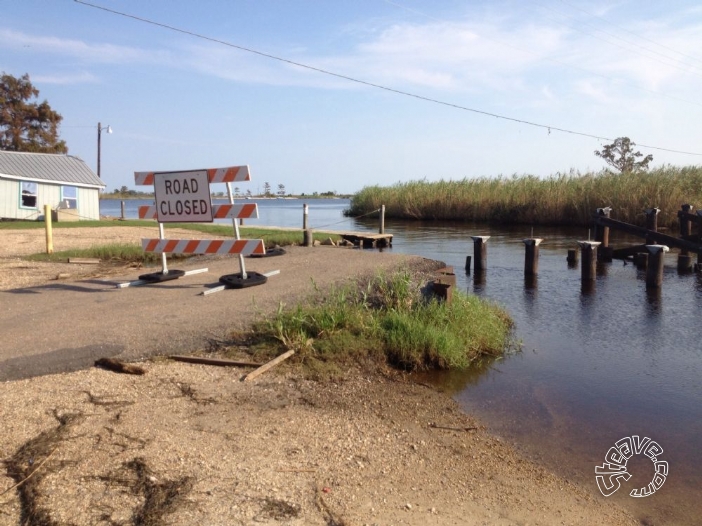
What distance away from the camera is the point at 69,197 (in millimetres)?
31641

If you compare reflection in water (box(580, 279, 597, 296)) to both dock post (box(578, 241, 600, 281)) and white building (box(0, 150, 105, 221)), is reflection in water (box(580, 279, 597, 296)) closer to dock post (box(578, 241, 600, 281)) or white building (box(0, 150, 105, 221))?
dock post (box(578, 241, 600, 281))

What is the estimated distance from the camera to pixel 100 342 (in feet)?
21.7

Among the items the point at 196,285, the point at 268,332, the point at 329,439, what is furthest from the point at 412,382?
the point at 196,285

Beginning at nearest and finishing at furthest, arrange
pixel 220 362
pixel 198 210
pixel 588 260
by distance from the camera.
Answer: pixel 220 362
pixel 198 210
pixel 588 260

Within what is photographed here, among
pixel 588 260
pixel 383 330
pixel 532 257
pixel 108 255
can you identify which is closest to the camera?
pixel 383 330

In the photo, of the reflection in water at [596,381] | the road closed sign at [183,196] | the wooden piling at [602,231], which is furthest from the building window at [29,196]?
the wooden piling at [602,231]

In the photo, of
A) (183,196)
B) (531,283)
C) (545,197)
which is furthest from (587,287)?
(545,197)

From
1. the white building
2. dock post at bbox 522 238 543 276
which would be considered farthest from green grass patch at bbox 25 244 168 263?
the white building

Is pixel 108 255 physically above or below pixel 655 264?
above

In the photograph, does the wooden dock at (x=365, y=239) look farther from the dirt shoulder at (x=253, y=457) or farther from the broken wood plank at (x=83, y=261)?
the dirt shoulder at (x=253, y=457)

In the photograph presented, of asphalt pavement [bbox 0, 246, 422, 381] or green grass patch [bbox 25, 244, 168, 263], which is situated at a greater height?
green grass patch [bbox 25, 244, 168, 263]

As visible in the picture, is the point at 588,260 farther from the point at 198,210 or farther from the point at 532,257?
the point at 198,210

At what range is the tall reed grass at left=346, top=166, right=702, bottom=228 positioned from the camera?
2788cm

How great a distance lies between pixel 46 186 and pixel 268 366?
28.1 meters
